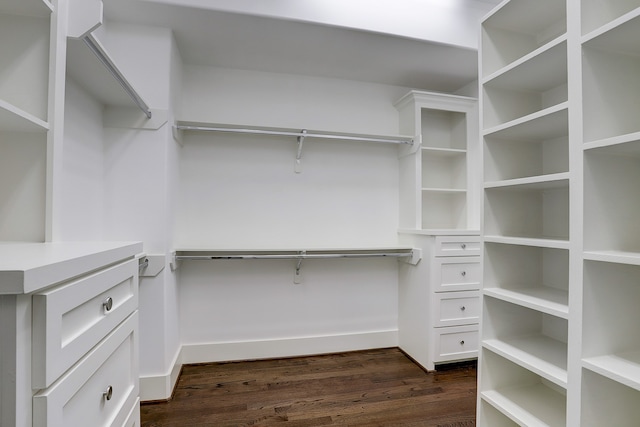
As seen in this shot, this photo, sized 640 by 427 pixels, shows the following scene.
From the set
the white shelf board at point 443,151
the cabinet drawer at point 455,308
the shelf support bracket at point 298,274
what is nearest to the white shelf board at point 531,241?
the cabinet drawer at point 455,308

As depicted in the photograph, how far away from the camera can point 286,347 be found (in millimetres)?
2398

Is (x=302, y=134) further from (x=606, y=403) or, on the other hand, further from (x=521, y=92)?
(x=606, y=403)

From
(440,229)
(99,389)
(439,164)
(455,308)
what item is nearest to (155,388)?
(99,389)

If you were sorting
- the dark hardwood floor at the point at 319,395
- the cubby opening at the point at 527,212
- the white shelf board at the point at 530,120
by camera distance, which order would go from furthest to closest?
the dark hardwood floor at the point at 319,395, the cubby opening at the point at 527,212, the white shelf board at the point at 530,120

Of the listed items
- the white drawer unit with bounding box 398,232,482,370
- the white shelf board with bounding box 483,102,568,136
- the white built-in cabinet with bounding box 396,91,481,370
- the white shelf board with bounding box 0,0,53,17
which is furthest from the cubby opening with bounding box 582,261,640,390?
the white shelf board with bounding box 0,0,53,17

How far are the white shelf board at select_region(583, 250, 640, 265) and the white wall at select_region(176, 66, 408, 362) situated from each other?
5.62ft

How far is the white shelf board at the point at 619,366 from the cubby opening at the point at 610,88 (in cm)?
68

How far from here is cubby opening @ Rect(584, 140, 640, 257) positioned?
977 millimetres

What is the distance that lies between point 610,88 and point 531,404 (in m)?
1.22

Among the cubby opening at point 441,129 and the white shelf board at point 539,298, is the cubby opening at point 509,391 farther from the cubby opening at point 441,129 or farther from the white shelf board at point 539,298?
the cubby opening at point 441,129

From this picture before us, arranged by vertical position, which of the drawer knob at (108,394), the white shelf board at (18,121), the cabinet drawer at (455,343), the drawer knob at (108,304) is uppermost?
the white shelf board at (18,121)

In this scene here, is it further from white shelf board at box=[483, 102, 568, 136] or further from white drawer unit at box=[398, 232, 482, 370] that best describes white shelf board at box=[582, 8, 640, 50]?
white drawer unit at box=[398, 232, 482, 370]

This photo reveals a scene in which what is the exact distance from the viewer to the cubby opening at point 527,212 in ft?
4.55

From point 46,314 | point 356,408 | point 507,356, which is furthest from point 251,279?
point 46,314
